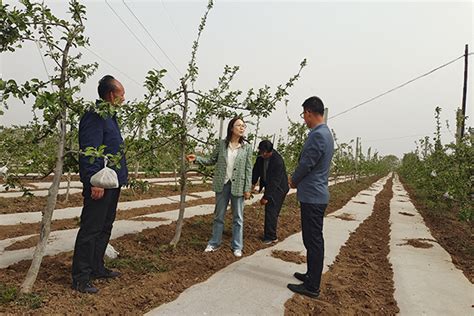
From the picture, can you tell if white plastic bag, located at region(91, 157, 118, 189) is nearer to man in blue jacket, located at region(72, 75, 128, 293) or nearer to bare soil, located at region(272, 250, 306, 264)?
man in blue jacket, located at region(72, 75, 128, 293)

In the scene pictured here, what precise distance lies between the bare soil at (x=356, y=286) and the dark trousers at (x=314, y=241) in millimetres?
185

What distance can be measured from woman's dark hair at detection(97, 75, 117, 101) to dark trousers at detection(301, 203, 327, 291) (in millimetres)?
2151

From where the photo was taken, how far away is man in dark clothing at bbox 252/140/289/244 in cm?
532

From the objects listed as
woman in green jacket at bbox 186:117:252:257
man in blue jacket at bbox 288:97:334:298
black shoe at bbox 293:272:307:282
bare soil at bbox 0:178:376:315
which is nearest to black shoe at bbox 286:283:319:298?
man in blue jacket at bbox 288:97:334:298

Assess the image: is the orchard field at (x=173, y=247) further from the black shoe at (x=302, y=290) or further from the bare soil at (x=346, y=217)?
the bare soil at (x=346, y=217)

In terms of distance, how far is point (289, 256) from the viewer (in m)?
4.42

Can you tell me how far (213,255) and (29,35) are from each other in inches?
117

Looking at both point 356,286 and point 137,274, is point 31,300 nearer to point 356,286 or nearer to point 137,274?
point 137,274

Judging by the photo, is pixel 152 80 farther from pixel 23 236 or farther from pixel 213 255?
pixel 23 236

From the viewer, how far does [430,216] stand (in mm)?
9742

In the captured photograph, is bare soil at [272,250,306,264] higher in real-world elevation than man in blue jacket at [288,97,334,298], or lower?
lower

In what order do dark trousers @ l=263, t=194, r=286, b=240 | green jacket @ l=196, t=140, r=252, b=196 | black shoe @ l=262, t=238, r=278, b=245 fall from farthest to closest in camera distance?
dark trousers @ l=263, t=194, r=286, b=240 → black shoe @ l=262, t=238, r=278, b=245 → green jacket @ l=196, t=140, r=252, b=196

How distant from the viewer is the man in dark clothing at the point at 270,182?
5320 millimetres

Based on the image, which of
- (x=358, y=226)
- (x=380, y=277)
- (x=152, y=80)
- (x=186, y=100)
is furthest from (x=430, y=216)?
(x=152, y=80)
